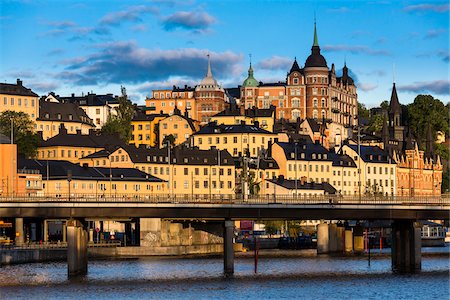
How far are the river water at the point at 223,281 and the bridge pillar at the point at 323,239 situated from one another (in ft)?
88.2

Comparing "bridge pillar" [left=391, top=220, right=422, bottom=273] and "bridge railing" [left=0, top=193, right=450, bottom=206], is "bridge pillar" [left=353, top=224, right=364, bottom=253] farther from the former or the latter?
"bridge railing" [left=0, top=193, right=450, bottom=206]

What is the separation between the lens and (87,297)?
10212 cm

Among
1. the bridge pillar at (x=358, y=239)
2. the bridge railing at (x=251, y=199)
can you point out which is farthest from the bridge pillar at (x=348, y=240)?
the bridge railing at (x=251, y=199)

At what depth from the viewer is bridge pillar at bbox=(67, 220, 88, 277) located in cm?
12138

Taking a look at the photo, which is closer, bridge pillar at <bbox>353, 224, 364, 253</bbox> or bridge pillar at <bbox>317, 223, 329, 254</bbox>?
bridge pillar at <bbox>317, 223, 329, 254</bbox>

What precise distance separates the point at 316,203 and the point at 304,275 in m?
6.73

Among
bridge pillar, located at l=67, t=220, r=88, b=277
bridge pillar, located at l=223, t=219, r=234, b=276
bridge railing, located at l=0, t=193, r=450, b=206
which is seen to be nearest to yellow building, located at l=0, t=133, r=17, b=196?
bridge railing, located at l=0, t=193, r=450, b=206

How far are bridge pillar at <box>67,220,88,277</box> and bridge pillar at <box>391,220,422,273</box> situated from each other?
28682 mm

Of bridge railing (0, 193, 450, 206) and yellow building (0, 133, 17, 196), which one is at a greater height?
yellow building (0, 133, 17, 196)

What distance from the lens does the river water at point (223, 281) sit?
10475 centimetres

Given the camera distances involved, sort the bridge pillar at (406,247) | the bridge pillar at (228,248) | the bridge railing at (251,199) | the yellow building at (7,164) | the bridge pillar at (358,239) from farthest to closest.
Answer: the bridge pillar at (358,239)
the yellow building at (7,164)
the bridge pillar at (406,247)
the bridge pillar at (228,248)
the bridge railing at (251,199)

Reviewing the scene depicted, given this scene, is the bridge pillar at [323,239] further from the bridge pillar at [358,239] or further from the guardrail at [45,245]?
the guardrail at [45,245]

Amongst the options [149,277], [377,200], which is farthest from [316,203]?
[149,277]

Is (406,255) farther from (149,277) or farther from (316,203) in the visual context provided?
(149,277)
